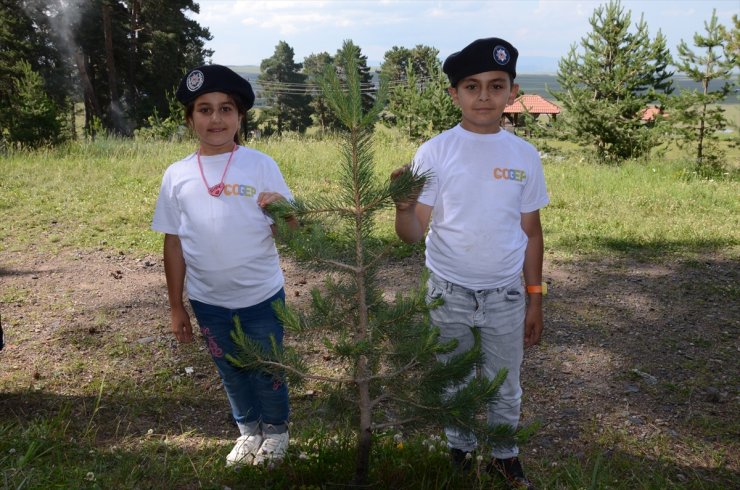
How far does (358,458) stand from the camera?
2406 millimetres

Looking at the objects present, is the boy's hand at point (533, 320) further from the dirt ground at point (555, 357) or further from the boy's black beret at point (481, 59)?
the boy's black beret at point (481, 59)

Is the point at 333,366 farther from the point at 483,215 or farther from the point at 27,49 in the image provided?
the point at 27,49

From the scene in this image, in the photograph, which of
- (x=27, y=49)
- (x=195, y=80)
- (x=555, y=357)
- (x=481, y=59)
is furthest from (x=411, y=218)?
(x=27, y=49)

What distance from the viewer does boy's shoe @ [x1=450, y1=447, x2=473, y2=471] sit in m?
2.75

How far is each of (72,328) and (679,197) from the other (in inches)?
319

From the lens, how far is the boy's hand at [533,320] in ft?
9.34

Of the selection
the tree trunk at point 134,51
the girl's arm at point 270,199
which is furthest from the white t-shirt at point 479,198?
the tree trunk at point 134,51

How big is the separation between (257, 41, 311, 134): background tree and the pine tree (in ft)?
187

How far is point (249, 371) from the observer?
2787 mm

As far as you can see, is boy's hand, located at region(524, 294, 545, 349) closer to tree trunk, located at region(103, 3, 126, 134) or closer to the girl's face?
the girl's face

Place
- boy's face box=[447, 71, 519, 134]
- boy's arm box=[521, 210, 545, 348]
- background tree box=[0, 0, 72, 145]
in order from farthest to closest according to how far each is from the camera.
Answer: background tree box=[0, 0, 72, 145] → boy's arm box=[521, 210, 545, 348] → boy's face box=[447, 71, 519, 134]

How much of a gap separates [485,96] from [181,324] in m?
1.65

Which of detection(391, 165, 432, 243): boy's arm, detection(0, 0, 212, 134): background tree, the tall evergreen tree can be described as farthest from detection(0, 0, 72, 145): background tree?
detection(391, 165, 432, 243): boy's arm

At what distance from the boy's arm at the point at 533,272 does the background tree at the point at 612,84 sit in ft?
46.6
